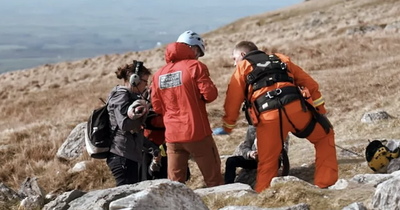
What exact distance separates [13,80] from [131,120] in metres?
32.3

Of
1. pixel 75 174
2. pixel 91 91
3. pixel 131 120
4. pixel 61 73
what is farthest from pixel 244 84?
pixel 61 73

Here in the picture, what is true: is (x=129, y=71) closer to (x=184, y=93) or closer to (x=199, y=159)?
(x=184, y=93)

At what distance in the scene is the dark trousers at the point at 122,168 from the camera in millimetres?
7441

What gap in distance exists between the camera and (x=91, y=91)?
24.6m

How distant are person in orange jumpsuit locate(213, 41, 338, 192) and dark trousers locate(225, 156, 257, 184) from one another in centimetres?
87

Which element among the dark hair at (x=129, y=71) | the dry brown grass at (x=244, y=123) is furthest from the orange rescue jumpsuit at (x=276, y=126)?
the dark hair at (x=129, y=71)

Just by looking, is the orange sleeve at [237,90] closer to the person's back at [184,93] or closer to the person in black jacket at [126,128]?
the person's back at [184,93]

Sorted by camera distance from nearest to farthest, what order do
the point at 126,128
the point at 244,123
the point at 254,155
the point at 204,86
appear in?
1. the point at 204,86
2. the point at 126,128
3. the point at 254,155
4. the point at 244,123

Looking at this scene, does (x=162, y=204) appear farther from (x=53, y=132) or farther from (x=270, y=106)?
(x=53, y=132)

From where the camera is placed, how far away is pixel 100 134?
7.48 m

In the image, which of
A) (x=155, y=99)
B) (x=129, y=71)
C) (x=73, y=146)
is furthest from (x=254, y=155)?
(x=73, y=146)

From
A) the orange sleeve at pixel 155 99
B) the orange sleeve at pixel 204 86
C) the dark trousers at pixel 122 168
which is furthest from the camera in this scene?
the dark trousers at pixel 122 168

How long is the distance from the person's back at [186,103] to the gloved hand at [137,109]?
5.4 inches

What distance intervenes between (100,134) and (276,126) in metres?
2.11
